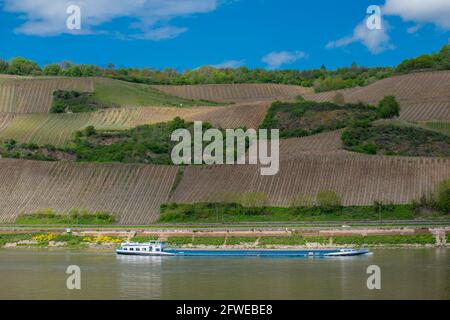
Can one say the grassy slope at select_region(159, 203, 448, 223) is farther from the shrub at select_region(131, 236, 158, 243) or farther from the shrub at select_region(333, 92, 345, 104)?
the shrub at select_region(333, 92, 345, 104)

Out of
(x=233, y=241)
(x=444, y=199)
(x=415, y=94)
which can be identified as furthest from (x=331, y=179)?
(x=415, y=94)

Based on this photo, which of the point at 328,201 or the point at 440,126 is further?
the point at 440,126

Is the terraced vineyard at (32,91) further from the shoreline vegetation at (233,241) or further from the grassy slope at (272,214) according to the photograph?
the shoreline vegetation at (233,241)

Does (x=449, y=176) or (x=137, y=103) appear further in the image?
(x=137, y=103)

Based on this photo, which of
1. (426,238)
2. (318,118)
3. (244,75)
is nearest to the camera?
(426,238)

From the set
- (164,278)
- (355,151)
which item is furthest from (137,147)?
(164,278)

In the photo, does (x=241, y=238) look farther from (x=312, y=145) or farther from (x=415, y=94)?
(x=415, y=94)
